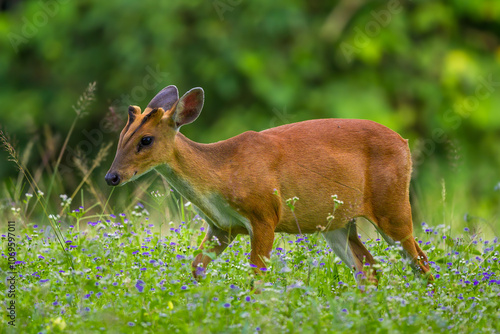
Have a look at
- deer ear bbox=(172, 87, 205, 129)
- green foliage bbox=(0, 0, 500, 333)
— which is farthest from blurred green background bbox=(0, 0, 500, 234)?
A: deer ear bbox=(172, 87, 205, 129)

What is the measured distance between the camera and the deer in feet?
16.1

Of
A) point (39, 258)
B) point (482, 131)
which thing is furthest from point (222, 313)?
Result: point (482, 131)

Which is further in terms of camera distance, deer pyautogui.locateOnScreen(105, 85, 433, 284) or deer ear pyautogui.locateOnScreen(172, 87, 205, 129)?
deer ear pyautogui.locateOnScreen(172, 87, 205, 129)

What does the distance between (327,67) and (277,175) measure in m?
6.77

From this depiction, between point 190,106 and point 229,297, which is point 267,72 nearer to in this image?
point 190,106

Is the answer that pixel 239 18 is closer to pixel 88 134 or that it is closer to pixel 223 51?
pixel 223 51

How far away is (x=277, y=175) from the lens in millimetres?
5121

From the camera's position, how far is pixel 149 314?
3932 millimetres

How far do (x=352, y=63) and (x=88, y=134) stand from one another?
164 inches

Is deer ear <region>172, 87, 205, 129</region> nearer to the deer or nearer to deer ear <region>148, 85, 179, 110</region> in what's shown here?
the deer

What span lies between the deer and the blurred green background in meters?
4.72

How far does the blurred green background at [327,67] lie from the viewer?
10.8 m

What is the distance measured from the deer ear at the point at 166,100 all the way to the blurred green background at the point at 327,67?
200 inches

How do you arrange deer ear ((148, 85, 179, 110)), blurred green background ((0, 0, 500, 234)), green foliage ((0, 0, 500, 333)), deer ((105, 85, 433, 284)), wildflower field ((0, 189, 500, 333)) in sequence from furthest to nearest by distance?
blurred green background ((0, 0, 500, 234)) < green foliage ((0, 0, 500, 333)) < deer ear ((148, 85, 179, 110)) < deer ((105, 85, 433, 284)) < wildflower field ((0, 189, 500, 333))
